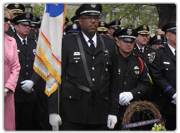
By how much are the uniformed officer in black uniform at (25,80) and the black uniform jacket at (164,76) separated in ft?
8.51

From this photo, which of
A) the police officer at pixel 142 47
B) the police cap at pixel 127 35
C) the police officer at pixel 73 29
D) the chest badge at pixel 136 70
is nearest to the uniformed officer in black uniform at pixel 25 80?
the police officer at pixel 73 29

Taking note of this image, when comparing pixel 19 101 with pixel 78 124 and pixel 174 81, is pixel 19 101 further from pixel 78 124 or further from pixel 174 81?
pixel 174 81

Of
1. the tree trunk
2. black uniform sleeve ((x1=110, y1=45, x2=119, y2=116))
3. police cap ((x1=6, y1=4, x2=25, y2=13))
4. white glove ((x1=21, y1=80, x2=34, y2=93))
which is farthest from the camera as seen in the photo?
the tree trunk

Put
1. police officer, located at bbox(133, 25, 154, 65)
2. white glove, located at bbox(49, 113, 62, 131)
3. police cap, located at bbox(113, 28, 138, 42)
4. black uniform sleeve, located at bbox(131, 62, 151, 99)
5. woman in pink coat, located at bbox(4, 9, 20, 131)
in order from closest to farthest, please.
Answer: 1. white glove, located at bbox(49, 113, 62, 131)
2. woman in pink coat, located at bbox(4, 9, 20, 131)
3. black uniform sleeve, located at bbox(131, 62, 151, 99)
4. police cap, located at bbox(113, 28, 138, 42)
5. police officer, located at bbox(133, 25, 154, 65)

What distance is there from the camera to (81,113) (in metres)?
4.40

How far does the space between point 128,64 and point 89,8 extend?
5.69 ft

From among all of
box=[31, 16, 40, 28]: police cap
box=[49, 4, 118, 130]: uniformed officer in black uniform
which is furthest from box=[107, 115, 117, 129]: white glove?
box=[31, 16, 40, 28]: police cap

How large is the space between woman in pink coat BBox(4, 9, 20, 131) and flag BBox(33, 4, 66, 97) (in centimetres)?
44

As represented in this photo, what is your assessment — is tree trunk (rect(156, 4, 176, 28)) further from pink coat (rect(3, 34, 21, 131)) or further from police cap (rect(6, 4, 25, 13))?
pink coat (rect(3, 34, 21, 131))

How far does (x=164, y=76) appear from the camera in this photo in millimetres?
6008

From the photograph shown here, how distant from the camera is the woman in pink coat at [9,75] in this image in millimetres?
4956

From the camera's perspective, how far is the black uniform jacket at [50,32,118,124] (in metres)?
4.38

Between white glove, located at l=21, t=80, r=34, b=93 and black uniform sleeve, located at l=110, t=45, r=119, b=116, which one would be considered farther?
white glove, located at l=21, t=80, r=34, b=93

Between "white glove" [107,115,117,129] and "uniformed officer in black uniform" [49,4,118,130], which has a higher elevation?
"uniformed officer in black uniform" [49,4,118,130]
